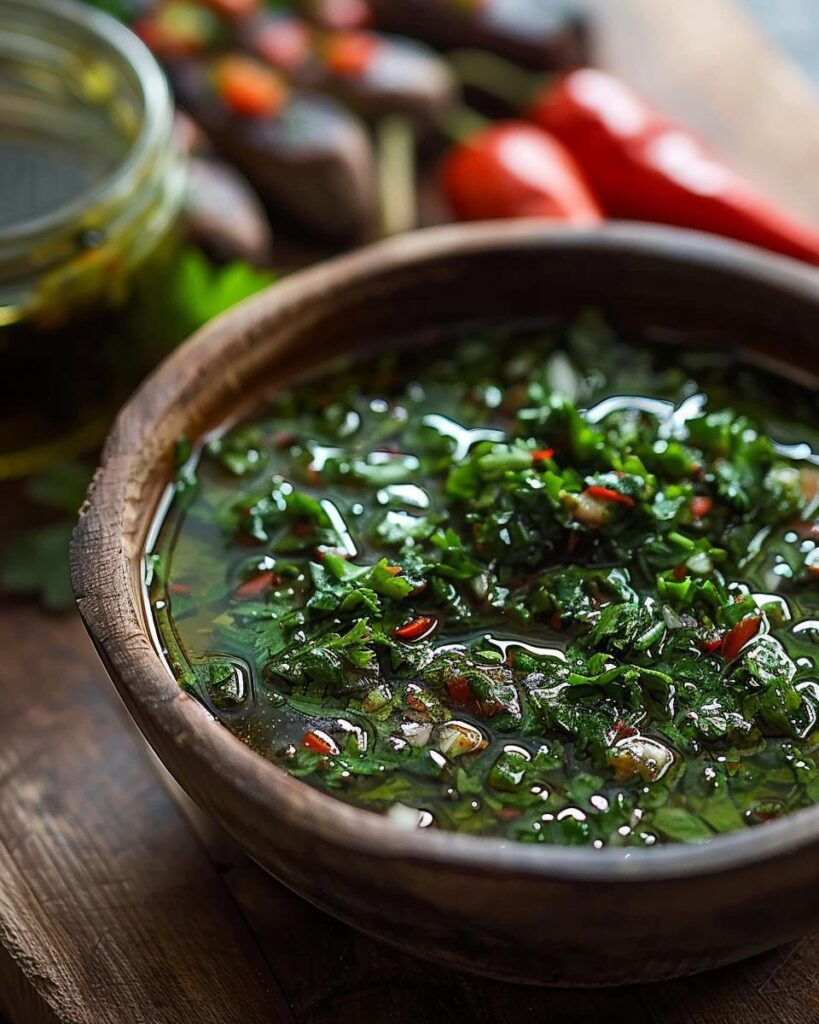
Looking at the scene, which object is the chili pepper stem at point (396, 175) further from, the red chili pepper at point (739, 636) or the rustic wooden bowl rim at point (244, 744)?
the red chili pepper at point (739, 636)

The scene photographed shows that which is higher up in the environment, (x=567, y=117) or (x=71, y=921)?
(x=567, y=117)

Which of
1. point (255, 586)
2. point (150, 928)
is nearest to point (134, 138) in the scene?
point (255, 586)

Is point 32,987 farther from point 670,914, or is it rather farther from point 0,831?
point 670,914

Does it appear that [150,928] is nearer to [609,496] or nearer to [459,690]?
[459,690]

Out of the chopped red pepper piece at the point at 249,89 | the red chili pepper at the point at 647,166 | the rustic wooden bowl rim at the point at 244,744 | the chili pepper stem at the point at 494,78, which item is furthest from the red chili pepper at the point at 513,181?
the rustic wooden bowl rim at the point at 244,744

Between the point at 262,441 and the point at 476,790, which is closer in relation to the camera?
the point at 476,790

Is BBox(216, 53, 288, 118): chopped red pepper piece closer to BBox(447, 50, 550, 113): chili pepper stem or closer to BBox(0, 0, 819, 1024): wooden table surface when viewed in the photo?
BBox(447, 50, 550, 113): chili pepper stem

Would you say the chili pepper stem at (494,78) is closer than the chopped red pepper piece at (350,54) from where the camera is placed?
No

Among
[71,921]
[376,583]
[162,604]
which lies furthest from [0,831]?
[376,583]

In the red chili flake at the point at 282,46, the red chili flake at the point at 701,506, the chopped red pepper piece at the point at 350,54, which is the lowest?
the red chili flake at the point at 282,46
